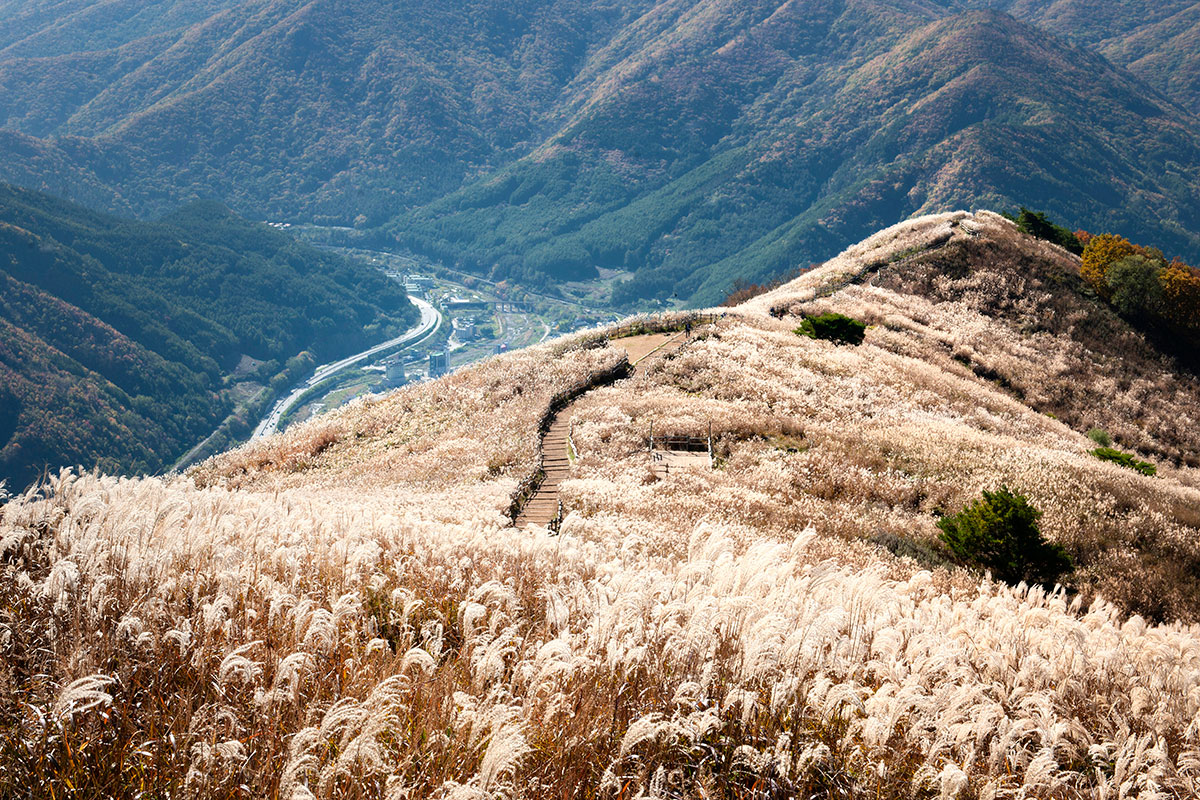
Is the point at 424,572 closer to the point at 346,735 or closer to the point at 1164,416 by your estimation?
the point at 346,735

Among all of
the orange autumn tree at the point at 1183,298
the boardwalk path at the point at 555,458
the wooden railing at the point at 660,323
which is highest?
the orange autumn tree at the point at 1183,298

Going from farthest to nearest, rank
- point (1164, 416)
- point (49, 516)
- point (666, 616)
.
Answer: point (1164, 416)
point (49, 516)
point (666, 616)

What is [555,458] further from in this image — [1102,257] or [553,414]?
[1102,257]

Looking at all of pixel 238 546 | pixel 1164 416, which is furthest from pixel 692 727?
pixel 1164 416

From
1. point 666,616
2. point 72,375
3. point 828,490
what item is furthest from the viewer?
point 72,375

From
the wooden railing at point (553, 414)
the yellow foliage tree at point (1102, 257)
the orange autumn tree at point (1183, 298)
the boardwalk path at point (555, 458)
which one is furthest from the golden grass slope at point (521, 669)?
the orange autumn tree at point (1183, 298)

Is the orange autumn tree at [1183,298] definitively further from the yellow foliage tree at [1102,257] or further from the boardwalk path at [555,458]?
the boardwalk path at [555,458]

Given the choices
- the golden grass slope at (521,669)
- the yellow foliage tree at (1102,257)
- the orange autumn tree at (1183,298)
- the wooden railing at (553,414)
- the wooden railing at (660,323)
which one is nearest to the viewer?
the golden grass slope at (521,669)

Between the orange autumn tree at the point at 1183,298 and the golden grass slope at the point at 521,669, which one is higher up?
the orange autumn tree at the point at 1183,298
